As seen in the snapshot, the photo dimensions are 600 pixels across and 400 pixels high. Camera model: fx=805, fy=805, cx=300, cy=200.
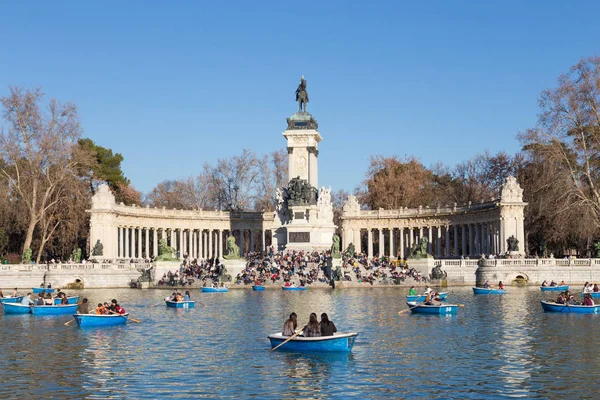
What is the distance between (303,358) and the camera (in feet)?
86.3

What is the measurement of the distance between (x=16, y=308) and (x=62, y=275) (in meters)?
24.5

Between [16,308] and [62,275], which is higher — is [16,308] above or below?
below

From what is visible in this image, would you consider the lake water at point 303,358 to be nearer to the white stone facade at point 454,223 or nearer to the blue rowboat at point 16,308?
the blue rowboat at point 16,308

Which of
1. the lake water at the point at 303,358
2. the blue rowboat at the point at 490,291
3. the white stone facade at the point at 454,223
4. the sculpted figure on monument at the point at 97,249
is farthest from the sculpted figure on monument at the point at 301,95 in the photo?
the lake water at the point at 303,358

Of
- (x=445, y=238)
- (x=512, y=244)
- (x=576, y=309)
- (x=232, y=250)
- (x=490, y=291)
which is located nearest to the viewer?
(x=576, y=309)

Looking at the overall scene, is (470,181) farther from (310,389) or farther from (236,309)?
(310,389)

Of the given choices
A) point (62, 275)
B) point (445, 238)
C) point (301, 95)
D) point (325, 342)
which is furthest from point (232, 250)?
point (325, 342)

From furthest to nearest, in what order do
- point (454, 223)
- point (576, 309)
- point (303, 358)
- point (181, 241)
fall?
point (181, 241) < point (454, 223) < point (576, 309) < point (303, 358)

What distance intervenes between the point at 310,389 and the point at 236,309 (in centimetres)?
2236

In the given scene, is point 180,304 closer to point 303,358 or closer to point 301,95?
point 303,358

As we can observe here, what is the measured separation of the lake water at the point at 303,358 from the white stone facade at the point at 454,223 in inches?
1402

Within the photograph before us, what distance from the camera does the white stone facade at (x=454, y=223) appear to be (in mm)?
77062

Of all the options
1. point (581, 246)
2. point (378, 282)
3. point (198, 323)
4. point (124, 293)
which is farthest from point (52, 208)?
point (581, 246)

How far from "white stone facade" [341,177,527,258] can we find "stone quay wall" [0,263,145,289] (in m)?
30.6
